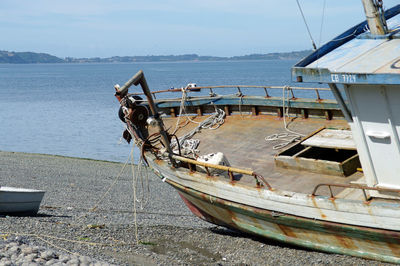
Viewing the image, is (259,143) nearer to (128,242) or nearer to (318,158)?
(318,158)

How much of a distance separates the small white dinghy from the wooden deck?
363 cm

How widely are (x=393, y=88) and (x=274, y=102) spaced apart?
6369mm

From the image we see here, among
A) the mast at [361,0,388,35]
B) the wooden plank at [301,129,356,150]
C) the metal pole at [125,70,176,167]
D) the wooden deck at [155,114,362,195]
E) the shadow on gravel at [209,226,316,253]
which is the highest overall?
the mast at [361,0,388,35]

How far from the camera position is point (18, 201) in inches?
468

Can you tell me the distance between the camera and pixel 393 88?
7.15 meters

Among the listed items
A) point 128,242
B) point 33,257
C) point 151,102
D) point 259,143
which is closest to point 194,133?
point 259,143

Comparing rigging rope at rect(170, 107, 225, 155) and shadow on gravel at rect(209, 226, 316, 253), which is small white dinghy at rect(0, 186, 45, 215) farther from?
shadow on gravel at rect(209, 226, 316, 253)

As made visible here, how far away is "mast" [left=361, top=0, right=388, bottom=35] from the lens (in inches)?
302

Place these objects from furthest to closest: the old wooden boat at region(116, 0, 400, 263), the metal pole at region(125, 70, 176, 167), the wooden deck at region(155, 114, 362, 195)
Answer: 1. the metal pole at region(125, 70, 176, 167)
2. the wooden deck at region(155, 114, 362, 195)
3. the old wooden boat at region(116, 0, 400, 263)

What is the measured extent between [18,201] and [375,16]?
863 cm

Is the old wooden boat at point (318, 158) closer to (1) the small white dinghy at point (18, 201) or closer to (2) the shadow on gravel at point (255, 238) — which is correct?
(2) the shadow on gravel at point (255, 238)

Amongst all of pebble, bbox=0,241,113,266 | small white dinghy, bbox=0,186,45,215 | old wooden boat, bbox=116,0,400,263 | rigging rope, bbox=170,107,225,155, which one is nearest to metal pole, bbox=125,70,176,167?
old wooden boat, bbox=116,0,400,263

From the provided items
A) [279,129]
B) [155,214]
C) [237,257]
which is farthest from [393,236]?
[155,214]

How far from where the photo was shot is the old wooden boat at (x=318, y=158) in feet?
24.3
